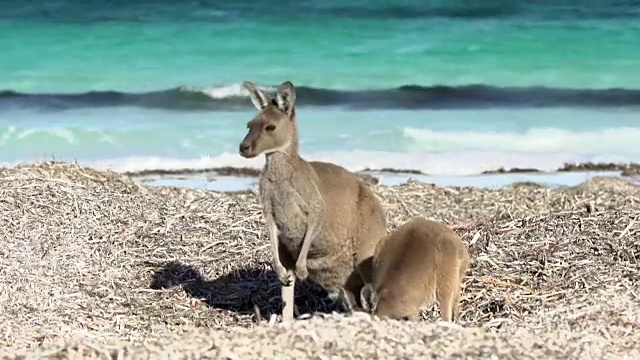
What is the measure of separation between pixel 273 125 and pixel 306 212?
0.38 metres

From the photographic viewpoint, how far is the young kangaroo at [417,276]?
473 cm

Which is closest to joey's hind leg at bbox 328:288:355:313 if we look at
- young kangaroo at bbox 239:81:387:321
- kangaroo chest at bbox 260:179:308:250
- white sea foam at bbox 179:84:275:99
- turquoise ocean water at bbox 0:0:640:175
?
young kangaroo at bbox 239:81:387:321

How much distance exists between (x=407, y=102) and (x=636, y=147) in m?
3.27

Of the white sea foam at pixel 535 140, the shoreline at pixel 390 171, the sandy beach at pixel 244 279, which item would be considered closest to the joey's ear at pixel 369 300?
the sandy beach at pixel 244 279

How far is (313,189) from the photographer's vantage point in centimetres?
520

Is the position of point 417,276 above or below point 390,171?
above

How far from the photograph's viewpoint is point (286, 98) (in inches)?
203

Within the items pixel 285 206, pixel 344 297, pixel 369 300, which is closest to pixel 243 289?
pixel 344 297

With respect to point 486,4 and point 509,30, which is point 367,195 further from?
point 486,4

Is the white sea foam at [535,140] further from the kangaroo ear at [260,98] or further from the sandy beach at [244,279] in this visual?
the kangaroo ear at [260,98]

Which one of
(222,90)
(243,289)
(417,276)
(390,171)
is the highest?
(222,90)

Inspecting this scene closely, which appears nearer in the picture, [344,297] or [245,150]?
[245,150]

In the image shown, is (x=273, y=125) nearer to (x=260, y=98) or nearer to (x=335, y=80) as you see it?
(x=260, y=98)

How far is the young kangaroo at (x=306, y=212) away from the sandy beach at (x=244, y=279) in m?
0.19
